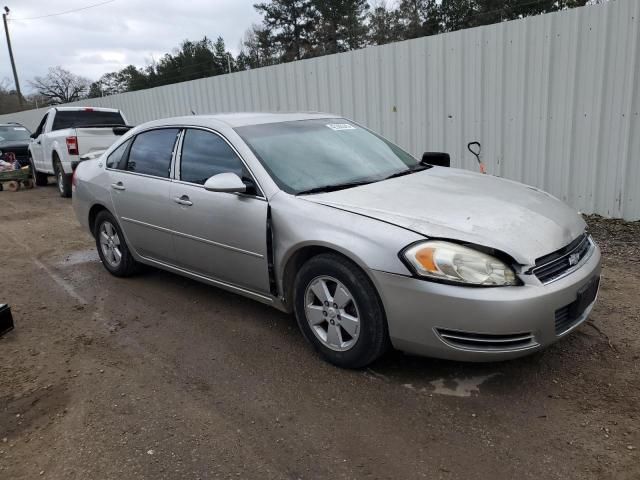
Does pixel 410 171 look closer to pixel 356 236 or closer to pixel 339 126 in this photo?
pixel 339 126

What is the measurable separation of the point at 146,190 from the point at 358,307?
8.27 ft

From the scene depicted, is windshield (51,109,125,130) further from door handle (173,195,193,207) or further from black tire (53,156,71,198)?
door handle (173,195,193,207)

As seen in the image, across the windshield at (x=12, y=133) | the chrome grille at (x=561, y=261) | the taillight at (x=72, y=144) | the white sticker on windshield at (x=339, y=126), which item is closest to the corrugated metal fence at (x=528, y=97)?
the white sticker on windshield at (x=339, y=126)

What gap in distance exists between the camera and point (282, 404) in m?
3.12

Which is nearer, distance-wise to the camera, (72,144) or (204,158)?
(204,158)

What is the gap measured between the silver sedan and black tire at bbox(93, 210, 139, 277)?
362 mm

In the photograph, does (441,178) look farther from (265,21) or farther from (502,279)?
(265,21)

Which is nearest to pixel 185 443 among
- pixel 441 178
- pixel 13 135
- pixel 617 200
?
pixel 441 178

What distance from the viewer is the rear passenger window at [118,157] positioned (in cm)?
530

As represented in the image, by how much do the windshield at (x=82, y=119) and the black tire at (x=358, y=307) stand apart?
10.2 m

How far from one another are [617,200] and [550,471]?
4.94 m

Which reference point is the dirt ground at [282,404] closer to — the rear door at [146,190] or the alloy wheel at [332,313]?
the alloy wheel at [332,313]

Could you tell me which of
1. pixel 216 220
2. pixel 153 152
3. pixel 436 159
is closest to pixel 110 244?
pixel 153 152

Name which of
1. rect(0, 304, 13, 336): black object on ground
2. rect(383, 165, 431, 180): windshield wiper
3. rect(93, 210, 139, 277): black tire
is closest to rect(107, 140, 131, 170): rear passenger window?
rect(93, 210, 139, 277): black tire
